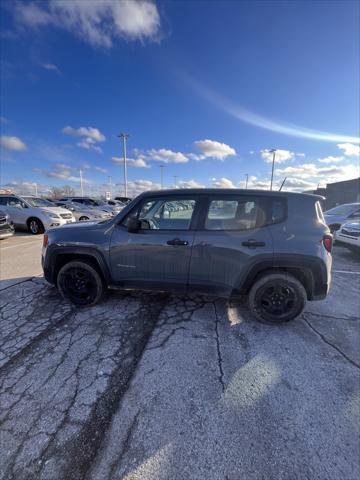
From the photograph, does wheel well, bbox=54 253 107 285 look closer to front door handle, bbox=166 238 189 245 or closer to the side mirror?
the side mirror

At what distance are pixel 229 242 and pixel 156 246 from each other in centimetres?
95

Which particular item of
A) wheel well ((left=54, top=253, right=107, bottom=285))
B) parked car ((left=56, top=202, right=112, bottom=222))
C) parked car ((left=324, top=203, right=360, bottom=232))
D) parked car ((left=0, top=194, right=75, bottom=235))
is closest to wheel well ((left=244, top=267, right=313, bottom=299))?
wheel well ((left=54, top=253, right=107, bottom=285))

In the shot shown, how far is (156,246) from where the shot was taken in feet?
9.41

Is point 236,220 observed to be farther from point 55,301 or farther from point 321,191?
point 321,191

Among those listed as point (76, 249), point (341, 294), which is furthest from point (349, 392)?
point (76, 249)

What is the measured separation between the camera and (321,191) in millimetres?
37500

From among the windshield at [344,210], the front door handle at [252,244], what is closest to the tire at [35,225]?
the front door handle at [252,244]

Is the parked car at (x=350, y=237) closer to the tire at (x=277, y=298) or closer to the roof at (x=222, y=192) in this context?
the roof at (x=222, y=192)

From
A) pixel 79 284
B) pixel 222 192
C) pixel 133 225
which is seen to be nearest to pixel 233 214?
pixel 222 192

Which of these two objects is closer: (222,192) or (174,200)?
(222,192)

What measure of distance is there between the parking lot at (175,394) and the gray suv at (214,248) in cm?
46

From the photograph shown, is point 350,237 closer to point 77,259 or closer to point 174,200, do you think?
point 174,200

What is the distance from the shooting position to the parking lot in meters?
1.40

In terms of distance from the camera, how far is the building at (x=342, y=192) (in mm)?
32787
